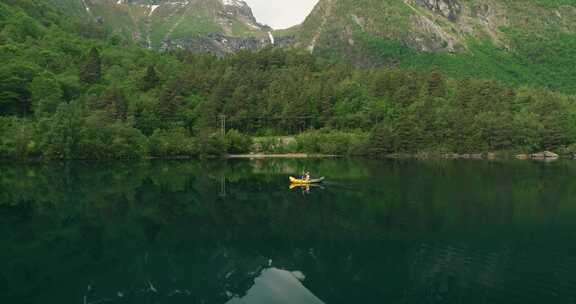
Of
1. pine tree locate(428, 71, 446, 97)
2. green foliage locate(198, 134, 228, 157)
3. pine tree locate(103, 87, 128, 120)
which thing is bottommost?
green foliage locate(198, 134, 228, 157)

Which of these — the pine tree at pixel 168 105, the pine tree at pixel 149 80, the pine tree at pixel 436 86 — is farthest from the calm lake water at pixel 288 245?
the pine tree at pixel 436 86

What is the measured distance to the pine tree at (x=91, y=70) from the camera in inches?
5758

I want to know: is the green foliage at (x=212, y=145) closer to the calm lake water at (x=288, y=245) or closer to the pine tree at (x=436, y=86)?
the calm lake water at (x=288, y=245)

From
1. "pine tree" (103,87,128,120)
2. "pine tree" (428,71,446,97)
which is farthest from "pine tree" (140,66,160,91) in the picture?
"pine tree" (428,71,446,97)

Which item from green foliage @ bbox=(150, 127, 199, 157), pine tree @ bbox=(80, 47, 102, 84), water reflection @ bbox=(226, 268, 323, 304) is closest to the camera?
water reflection @ bbox=(226, 268, 323, 304)

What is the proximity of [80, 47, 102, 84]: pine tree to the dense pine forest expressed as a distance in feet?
1.03

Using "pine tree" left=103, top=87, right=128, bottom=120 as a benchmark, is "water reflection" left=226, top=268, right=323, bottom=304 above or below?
below

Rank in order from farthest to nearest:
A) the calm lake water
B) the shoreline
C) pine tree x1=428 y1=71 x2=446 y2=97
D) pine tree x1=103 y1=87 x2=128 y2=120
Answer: pine tree x1=428 y1=71 x2=446 y2=97
pine tree x1=103 y1=87 x2=128 y2=120
the shoreline
the calm lake water

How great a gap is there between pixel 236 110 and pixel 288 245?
109m

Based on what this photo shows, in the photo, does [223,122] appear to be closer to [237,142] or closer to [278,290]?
[237,142]

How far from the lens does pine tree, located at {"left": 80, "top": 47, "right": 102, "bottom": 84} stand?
146250 mm

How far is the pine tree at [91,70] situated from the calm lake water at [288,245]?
95010 millimetres

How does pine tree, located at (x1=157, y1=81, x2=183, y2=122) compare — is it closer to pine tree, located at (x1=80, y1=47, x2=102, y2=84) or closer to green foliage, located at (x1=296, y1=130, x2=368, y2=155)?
pine tree, located at (x1=80, y1=47, x2=102, y2=84)

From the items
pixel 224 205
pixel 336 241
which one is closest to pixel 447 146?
pixel 224 205
